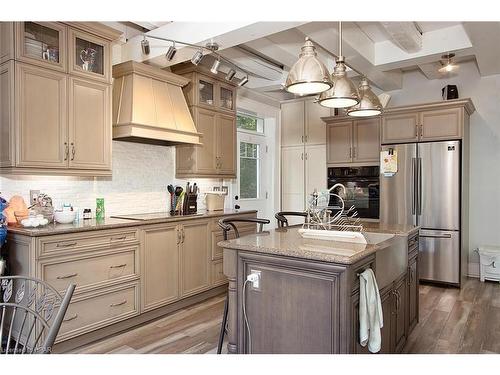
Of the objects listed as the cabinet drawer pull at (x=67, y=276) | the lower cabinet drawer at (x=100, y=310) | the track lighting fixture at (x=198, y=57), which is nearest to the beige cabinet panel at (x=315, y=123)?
the track lighting fixture at (x=198, y=57)

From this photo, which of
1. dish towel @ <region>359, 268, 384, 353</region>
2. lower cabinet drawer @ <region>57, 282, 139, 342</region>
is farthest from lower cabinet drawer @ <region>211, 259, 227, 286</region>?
dish towel @ <region>359, 268, 384, 353</region>

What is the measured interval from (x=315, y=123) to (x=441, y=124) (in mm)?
1909

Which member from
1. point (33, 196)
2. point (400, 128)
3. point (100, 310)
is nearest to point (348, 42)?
point (400, 128)

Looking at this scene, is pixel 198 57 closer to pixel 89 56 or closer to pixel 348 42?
pixel 89 56

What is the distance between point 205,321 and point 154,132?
1.89m

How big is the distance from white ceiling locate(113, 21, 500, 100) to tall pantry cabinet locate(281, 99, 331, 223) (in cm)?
115

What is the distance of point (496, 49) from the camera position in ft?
12.7

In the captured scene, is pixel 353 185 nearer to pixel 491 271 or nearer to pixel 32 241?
pixel 491 271

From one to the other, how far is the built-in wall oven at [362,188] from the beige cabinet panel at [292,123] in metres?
0.98

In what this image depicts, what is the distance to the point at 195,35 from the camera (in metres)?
3.20

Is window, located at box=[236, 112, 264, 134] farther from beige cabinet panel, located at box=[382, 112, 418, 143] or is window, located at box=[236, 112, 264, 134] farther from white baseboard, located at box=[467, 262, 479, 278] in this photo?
white baseboard, located at box=[467, 262, 479, 278]

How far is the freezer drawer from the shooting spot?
446 cm

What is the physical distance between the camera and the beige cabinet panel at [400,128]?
4.76m

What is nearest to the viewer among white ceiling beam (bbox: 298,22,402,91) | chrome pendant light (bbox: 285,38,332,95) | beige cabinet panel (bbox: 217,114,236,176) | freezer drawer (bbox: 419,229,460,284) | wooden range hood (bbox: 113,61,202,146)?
chrome pendant light (bbox: 285,38,332,95)
